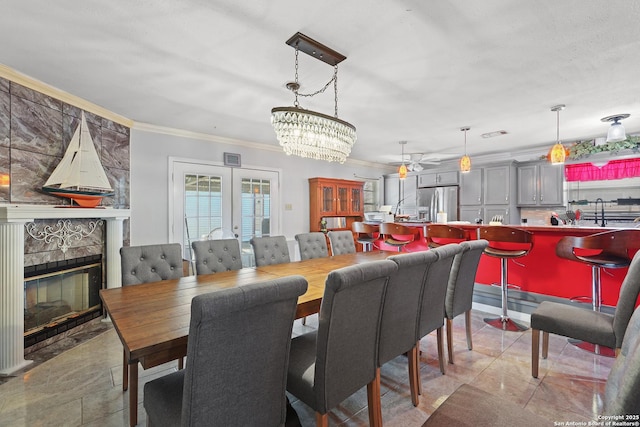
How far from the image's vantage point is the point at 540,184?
17.2ft

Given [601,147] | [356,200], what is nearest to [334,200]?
[356,200]

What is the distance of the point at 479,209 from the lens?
5.82 meters

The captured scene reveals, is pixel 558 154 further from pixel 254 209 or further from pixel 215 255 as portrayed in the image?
pixel 254 209

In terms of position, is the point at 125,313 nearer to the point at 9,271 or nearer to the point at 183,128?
the point at 9,271

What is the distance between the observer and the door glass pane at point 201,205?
166 inches

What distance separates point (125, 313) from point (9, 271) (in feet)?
5.73

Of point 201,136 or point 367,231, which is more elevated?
point 201,136

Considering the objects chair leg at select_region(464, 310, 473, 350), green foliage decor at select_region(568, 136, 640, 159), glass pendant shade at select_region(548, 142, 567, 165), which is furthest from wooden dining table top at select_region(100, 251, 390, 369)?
green foliage decor at select_region(568, 136, 640, 159)

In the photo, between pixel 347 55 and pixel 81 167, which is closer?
pixel 347 55

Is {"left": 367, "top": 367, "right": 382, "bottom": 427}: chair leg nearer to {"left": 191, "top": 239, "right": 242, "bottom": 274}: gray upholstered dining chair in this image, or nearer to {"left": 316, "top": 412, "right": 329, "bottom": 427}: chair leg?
{"left": 316, "top": 412, "right": 329, "bottom": 427}: chair leg

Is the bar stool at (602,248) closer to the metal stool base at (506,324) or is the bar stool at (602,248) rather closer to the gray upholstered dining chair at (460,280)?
the metal stool base at (506,324)

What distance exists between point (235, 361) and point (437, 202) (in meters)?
6.10

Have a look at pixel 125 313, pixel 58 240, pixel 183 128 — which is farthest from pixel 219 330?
pixel 183 128

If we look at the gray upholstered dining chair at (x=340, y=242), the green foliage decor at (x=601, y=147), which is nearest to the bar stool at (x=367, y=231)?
the gray upholstered dining chair at (x=340, y=242)
